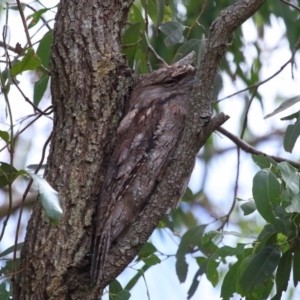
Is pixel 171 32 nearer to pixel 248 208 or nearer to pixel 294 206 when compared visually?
pixel 248 208

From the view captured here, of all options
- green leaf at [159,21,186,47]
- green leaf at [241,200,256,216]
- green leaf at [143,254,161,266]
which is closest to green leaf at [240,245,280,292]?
green leaf at [241,200,256,216]

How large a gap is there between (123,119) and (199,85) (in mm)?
368

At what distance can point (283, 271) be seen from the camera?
237 cm

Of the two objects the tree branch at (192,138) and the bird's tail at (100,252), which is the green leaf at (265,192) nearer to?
the tree branch at (192,138)

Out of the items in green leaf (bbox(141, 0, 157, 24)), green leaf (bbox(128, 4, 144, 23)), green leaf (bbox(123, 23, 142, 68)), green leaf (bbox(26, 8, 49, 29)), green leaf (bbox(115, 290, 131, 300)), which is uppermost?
green leaf (bbox(128, 4, 144, 23))

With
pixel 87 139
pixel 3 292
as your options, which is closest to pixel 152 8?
pixel 87 139

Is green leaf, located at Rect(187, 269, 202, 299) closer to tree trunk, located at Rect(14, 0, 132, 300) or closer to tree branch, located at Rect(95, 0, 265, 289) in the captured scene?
tree branch, located at Rect(95, 0, 265, 289)

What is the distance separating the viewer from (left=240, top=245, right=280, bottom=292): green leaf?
7.58 feet

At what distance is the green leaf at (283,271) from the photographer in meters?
2.36

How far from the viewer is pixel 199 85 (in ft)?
6.91

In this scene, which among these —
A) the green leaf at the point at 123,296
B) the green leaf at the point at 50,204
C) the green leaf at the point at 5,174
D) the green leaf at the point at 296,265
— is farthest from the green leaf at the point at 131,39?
the green leaf at the point at 50,204

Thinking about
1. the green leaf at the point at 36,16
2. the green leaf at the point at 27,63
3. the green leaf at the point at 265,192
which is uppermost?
the green leaf at the point at 36,16

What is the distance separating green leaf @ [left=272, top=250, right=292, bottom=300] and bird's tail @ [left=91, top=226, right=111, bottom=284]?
0.66 meters

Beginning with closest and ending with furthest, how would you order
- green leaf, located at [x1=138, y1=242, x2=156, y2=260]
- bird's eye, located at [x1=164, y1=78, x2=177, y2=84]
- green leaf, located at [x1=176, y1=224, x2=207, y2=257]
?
1. bird's eye, located at [x1=164, y1=78, x2=177, y2=84]
2. green leaf, located at [x1=138, y1=242, x2=156, y2=260]
3. green leaf, located at [x1=176, y1=224, x2=207, y2=257]
